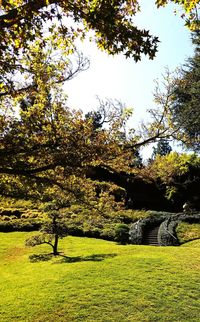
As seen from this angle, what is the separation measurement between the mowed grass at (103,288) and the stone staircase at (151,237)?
22.6 ft

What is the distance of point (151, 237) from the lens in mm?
28297

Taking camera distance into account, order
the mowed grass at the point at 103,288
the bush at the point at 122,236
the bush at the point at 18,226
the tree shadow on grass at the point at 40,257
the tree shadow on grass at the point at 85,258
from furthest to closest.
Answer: the bush at the point at 18,226
the bush at the point at 122,236
the tree shadow on grass at the point at 40,257
the tree shadow on grass at the point at 85,258
the mowed grass at the point at 103,288

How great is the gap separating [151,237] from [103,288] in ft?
53.6

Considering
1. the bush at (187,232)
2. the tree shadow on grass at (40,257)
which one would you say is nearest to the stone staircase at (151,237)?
the bush at (187,232)

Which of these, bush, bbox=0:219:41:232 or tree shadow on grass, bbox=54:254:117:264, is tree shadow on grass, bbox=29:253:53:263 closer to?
tree shadow on grass, bbox=54:254:117:264

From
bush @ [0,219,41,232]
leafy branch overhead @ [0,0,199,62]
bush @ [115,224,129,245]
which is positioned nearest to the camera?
leafy branch overhead @ [0,0,199,62]

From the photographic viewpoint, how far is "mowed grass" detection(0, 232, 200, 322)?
34.9 feet

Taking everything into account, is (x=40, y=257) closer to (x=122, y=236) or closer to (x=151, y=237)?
(x=122, y=236)

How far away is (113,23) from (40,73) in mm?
4729

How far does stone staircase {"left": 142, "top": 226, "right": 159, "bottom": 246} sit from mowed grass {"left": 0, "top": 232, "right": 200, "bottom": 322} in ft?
22.6

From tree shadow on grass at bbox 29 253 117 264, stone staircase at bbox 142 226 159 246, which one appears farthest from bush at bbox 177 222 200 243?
tree shadow on grass at bbox 29 253 117 264

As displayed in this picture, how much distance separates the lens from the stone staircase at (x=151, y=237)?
2686cm

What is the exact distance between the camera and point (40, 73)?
8.77m

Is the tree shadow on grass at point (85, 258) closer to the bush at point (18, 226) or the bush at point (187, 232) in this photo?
the bush at point (187, 232)
